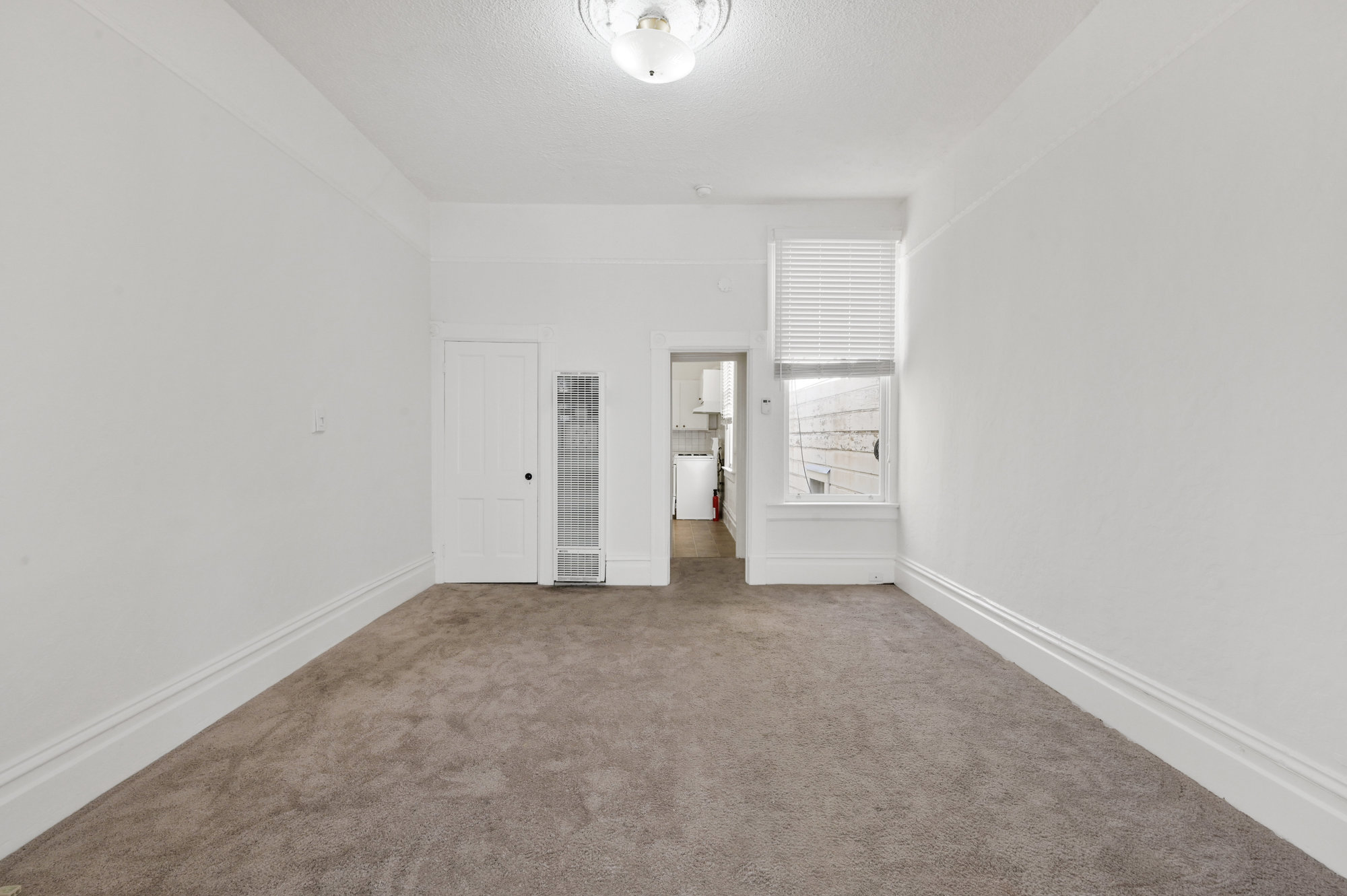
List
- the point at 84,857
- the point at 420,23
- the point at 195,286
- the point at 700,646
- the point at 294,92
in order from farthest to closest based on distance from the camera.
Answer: the point at 700,646
the point at 294,92
the point at 420,23
the point at 195,286
the point at 84,857

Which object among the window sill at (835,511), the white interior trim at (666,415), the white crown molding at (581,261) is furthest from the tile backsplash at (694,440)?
the white crown molding at (581,261)

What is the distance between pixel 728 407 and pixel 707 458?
1017mm

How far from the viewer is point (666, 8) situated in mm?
2537

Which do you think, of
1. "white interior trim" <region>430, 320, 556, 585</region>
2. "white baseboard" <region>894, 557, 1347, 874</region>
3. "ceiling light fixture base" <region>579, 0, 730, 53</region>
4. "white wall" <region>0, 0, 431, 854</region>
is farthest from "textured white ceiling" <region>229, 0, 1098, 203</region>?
"white baseboard" <region>894, 557, 1347, 874</region>

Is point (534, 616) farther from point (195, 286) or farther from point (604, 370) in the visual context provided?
point (195, 286)

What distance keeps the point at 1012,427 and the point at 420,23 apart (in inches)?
141

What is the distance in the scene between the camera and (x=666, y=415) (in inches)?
191

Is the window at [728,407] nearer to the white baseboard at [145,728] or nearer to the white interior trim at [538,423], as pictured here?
the white interior trim at [538,423]

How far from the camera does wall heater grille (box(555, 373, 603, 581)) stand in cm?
482

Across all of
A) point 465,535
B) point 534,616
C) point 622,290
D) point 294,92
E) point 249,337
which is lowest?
point 534,616

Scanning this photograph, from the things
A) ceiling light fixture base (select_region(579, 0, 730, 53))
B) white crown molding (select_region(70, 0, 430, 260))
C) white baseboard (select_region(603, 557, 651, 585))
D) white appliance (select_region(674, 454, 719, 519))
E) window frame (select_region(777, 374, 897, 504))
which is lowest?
white baseboard (select_region(603, 557, 651, 585))

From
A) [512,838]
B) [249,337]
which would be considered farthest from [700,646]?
[249,337]

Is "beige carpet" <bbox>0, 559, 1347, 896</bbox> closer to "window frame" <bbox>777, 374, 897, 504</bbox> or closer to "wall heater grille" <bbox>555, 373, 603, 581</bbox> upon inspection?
"wall heater grille" <bbox>555, 373, 603, 581</bbox>

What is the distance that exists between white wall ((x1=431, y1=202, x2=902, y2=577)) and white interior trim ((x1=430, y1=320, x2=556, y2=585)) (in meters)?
0.08
